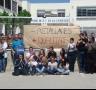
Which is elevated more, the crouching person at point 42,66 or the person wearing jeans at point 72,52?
the person wearing jeans at point 72,52

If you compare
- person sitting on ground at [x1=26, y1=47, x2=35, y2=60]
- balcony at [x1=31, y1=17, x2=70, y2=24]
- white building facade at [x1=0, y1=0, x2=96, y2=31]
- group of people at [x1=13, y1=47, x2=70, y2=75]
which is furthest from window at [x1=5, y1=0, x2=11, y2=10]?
group of people at [x1=13, y1=47, x2=70, y2=75]

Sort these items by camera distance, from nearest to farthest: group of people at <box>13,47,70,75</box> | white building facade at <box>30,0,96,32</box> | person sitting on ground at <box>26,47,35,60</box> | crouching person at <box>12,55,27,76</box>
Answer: crouching person at <box>12,55,27,76</box>, group of people at <box>13,47,70,75</box>, person sitting on ground at <box>26,47,35,60</box>, white building facade at <box>30,0,96,32</box>

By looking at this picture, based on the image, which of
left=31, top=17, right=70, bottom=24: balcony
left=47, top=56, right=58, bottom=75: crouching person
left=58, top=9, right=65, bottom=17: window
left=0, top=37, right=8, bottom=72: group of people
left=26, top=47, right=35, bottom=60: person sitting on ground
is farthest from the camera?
left=58, top=9, right=65, bottom=17: window

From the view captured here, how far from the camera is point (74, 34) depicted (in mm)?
22000

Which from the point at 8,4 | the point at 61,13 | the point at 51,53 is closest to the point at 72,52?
the point at 51,53

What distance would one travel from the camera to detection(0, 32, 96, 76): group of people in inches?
767

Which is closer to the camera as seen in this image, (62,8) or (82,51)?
(82,51)

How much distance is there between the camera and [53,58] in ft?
64.5

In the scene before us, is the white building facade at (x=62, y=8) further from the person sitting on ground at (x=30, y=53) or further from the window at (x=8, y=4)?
the person sitting on ground at (x=30, y=53)

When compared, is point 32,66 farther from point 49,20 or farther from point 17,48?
point 49,20

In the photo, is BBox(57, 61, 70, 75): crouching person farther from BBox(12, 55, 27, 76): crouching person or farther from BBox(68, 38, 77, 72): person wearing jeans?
BBox(12, 55, 27, 76): crouching person

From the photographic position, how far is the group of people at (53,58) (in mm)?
19484

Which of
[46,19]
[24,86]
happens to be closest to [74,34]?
[46,19]

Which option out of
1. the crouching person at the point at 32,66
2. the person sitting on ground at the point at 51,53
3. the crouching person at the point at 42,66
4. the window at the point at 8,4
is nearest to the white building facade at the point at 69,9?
the window at the point at 8,4
